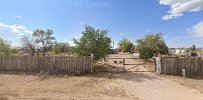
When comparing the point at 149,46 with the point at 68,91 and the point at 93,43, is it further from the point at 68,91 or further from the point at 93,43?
the point at 68,91

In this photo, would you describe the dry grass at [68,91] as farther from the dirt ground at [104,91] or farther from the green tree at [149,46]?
the green tree at [149,46]

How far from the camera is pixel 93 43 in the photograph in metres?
21.1

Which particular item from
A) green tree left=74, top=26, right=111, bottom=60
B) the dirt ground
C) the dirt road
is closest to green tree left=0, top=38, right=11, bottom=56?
green tree left=74, top=26, right=111, bottom=60

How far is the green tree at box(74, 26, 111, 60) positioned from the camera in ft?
69.0

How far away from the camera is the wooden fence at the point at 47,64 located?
18266mm

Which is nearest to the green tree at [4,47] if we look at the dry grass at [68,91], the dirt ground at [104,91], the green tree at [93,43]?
the green tree at [93,43]

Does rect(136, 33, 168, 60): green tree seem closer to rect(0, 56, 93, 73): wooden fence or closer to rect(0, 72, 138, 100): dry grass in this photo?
rect(0, 56, 93, 73): wooden fence

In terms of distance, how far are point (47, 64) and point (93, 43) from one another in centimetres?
476

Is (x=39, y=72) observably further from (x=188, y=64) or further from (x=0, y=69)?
(x=188, y=64)

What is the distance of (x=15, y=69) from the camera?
1906 cm

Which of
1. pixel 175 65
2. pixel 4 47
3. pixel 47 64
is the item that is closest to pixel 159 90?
pixel 175 65

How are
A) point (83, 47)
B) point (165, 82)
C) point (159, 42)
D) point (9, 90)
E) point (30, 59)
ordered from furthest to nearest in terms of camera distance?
1. point (159, 42)
2. point (83, 47)
3. point (30, 59)
4. point (165, 82)
5. point (9, 90)

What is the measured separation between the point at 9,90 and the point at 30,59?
24.2ft

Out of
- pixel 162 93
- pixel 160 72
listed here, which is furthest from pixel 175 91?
pixel 160 72
